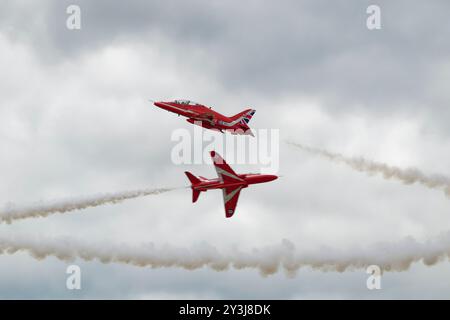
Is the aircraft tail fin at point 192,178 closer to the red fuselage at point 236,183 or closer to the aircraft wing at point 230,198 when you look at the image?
the red fuselage at point 236,183

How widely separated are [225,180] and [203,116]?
15.8 m

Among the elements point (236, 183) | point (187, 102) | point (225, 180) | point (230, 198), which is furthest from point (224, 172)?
point (187, 102)

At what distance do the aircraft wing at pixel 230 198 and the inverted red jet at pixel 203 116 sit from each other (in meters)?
14.8

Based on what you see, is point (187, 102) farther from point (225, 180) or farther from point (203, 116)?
point (225, 180)

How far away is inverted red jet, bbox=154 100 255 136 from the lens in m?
158

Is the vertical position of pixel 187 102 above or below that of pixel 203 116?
above

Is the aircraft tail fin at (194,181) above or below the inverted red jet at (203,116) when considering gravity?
below

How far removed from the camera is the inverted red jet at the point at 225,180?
472 ft

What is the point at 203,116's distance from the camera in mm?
158125

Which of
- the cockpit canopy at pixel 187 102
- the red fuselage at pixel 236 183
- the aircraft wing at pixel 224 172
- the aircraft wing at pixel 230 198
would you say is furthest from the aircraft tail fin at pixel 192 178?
the cockpit canopy at pixel 187 102

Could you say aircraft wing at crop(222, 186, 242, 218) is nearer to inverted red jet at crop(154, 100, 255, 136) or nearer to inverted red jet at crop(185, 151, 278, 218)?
inverted red jet at crop(185, 151, 278, 218)

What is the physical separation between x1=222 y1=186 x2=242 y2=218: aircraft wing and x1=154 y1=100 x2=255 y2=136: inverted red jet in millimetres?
14757

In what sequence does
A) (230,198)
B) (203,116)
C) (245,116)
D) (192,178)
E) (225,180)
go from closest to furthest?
(192,178) < (225,180) < (230,198) < (203,116) < (245,116)

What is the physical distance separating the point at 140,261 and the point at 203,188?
1321 centimetres
